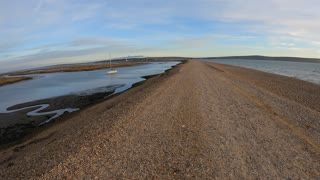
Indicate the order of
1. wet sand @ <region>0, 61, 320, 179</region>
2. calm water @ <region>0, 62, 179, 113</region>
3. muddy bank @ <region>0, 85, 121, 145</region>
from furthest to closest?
1. calm water @ <region>0, 62, 179, 113</region>
2. muddy bank @ <region>0, 85, 121, 145</region>
3. wet sand @ <region>0, 61, 320, 179</region>

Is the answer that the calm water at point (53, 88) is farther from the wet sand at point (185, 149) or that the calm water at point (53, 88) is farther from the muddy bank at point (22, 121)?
the wet sand at point (185, 149)

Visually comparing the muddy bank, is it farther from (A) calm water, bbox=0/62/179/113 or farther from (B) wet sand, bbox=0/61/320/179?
(B) wet sand, bbox=0/61/320/179

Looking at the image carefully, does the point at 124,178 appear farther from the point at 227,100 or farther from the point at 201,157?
the point at 227,100

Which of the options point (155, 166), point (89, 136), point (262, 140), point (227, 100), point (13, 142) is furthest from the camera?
point (227, 100)

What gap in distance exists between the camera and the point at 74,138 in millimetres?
10391

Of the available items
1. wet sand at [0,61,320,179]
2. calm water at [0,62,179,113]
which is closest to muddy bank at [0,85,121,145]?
calm water at [0,62,179,113]

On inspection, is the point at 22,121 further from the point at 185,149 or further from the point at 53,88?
the point at 53,88

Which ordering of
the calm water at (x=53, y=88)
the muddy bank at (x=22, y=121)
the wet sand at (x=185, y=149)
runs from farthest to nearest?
the calm water at (x=53, y=88) → the muddy bank at (x=22, y=121) → the wet sand at (x=185, y=149)

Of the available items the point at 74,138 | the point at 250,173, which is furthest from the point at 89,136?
the point at 250,173

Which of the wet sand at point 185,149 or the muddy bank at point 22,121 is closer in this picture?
the wet sand at point 185,149

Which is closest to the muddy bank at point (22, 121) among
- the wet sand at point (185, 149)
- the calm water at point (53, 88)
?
the calm water at point (53, 88)

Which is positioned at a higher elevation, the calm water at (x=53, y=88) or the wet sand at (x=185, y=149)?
the wet sand at (x=185, y=149)

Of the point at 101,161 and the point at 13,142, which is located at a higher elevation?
the point at 101,161

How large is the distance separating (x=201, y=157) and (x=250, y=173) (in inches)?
58.0
